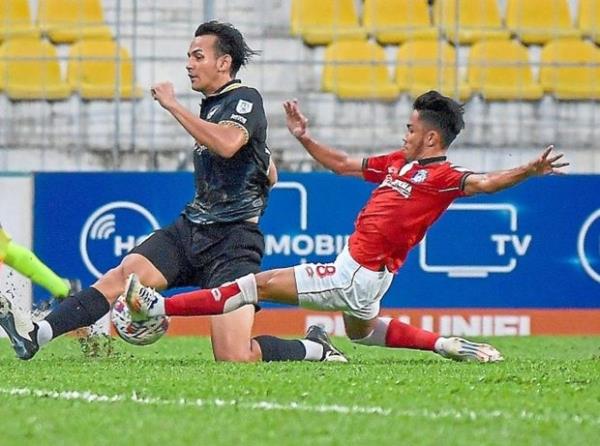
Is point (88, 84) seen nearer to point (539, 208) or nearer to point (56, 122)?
point (56, 122)

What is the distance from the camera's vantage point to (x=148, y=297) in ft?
24.4

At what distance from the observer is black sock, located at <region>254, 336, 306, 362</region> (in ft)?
26.5

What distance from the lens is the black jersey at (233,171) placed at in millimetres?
8086

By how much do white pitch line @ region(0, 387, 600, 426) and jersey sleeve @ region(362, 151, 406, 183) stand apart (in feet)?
8.97

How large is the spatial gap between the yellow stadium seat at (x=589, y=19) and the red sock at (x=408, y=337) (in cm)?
618

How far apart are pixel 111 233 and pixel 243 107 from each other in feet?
12.0

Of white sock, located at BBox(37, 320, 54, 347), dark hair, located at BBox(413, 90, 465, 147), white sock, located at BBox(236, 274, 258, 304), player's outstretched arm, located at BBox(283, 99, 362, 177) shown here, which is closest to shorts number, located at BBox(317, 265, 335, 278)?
white sock, located at BBox(236, 274, 258, 304)

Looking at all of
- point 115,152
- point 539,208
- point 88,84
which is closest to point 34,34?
→ point 88,84

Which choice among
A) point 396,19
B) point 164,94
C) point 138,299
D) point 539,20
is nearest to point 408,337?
point 138,299

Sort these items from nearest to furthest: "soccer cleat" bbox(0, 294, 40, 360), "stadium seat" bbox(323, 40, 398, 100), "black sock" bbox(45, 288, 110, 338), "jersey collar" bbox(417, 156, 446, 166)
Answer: "soccer cleat" bbox(0, 294, 40, 360)
"black sock" bbox(45, 288, 110, 338)
"jersey collar" bbox(417, 156, 446, 166)
"stadium seat" bbox(323, 40, 398, 100)

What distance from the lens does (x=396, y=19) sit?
13.6 meters

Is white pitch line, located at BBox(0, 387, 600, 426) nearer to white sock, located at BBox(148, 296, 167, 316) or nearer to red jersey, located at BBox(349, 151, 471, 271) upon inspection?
white sock, located at BBox(148, 296, 167, 316)

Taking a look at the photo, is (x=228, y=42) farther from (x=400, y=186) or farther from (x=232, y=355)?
(x=232, y=355)

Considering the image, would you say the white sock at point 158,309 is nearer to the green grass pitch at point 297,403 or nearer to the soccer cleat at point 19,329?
the green grass pitch at point 297,403
